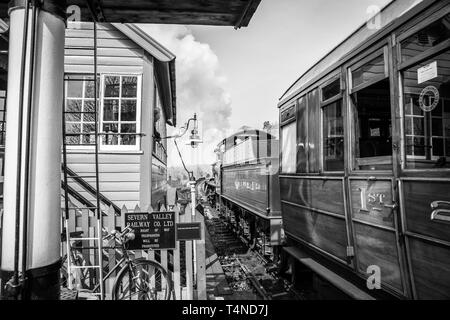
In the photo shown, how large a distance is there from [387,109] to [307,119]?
1.34 m

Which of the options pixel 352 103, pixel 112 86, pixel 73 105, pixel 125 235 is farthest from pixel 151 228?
pixel 73 105

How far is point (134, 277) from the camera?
391cm

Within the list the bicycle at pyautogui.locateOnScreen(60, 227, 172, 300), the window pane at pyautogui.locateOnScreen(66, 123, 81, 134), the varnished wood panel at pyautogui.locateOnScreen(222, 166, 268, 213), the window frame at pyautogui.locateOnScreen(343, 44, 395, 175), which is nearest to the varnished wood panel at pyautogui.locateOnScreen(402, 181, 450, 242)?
the window frame at pyautogui.locateOnScreen(343, 44, 395, 175)

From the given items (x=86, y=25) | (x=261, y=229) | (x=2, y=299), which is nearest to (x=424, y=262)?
(x=2, y=299)

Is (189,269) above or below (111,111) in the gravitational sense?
below

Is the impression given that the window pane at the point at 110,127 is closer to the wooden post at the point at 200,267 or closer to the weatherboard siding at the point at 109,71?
the weatherboard siding at the point at 109,71

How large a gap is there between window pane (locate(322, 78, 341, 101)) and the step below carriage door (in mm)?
266

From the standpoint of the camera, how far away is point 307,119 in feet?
15.4

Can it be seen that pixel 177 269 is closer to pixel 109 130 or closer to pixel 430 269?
pixel 430 269

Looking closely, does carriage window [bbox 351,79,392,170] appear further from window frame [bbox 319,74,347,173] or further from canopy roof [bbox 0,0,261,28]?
canopy roof [bbox 0,0,261,28]

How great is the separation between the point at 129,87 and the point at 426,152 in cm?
547

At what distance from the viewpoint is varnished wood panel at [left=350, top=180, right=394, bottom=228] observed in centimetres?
288

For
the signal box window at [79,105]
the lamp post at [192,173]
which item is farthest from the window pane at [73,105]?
the lamp post at [192,173]

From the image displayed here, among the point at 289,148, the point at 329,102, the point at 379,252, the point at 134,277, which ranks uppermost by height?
the point at 329,102
